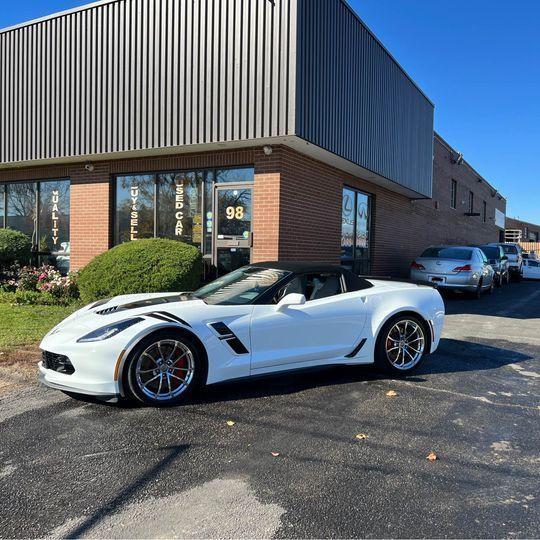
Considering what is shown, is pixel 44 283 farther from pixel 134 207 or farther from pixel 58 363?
pixel 58 363

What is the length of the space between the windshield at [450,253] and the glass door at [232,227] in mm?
6336

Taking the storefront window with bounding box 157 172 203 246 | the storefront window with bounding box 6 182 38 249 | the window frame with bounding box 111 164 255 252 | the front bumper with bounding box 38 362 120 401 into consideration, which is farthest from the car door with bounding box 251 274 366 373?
the storefront window with bounding box 6 182 38 249

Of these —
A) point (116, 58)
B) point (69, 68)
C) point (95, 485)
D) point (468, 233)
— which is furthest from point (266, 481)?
point (468, 233)

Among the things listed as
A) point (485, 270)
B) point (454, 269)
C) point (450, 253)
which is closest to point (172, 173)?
point (454, 269)

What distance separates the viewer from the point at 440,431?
3.86 meters

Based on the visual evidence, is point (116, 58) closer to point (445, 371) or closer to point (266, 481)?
point (445, 371)

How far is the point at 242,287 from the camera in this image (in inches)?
200

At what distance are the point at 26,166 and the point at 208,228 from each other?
225 inches

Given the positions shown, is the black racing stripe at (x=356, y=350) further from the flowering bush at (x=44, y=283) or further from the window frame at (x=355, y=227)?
the flowering bush at (x=44, y=283)

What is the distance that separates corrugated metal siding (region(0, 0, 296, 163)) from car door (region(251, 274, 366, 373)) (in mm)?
4194

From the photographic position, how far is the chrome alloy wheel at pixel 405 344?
5.40 metres

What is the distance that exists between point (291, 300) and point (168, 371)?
131 cm

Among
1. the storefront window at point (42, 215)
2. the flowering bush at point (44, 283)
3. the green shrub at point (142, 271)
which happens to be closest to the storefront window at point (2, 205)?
the storefront window at point (42, 215)

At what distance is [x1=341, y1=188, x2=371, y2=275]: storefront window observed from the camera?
41.1ft
